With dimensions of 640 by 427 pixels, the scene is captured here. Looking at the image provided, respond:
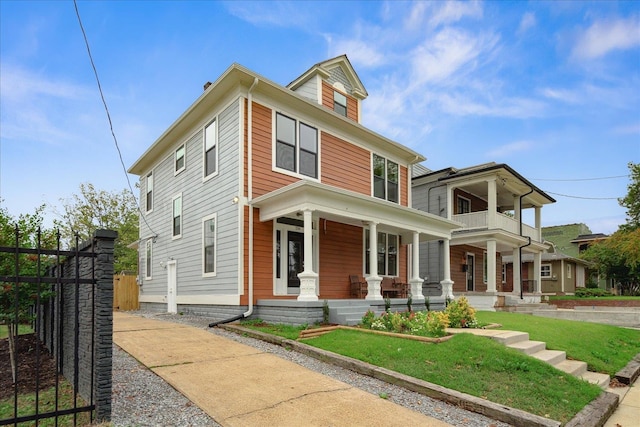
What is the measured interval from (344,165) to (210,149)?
4.37 metres

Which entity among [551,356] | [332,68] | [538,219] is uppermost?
[332,68]

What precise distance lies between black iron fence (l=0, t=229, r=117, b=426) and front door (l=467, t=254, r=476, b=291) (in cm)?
1910

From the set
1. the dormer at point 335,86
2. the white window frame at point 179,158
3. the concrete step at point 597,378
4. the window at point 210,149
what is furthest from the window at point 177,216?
the concrete step at point 597,378

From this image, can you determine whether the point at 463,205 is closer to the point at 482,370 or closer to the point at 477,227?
the point at 477,227

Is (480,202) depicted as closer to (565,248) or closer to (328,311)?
(328,311)

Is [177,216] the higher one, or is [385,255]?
[177,216]

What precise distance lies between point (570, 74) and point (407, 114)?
6.78m

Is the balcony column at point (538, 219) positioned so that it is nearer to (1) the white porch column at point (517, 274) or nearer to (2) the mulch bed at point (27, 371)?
(1) the white porch column at point (517, 274)

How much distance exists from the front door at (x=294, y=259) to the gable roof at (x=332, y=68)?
5.91 m

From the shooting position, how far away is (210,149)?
41.1 feet

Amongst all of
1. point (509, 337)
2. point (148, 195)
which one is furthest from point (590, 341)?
point (148, 195)

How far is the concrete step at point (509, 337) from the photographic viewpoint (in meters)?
7.40

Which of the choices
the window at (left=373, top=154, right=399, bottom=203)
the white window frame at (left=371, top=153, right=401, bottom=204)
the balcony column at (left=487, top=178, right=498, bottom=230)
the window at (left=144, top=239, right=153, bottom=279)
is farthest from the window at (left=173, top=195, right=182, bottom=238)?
the balcony column at (left=487, top=178, right=498, bottom=230)

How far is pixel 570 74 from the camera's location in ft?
53.8
